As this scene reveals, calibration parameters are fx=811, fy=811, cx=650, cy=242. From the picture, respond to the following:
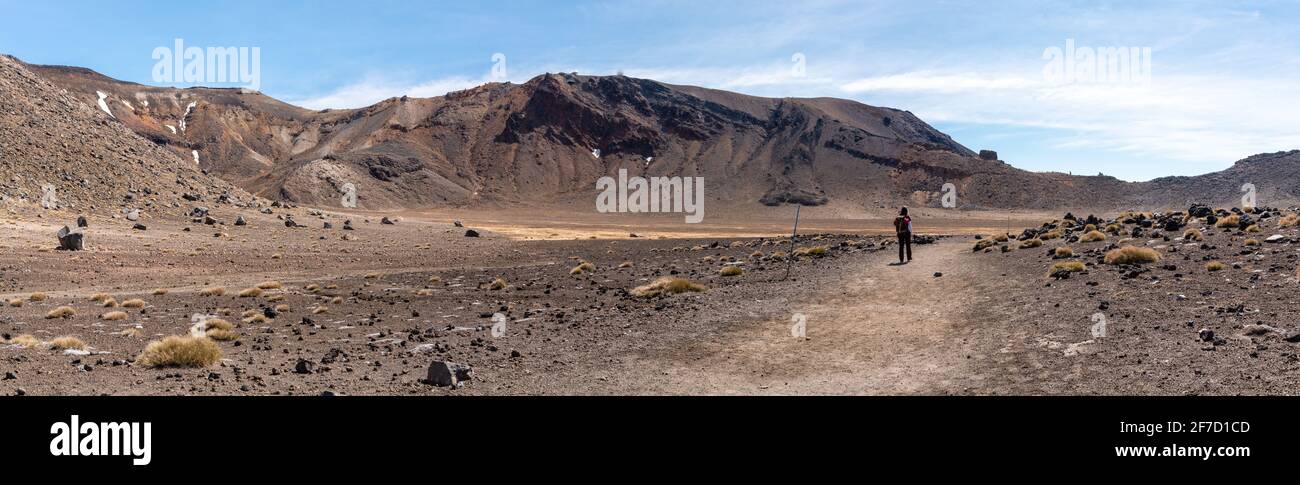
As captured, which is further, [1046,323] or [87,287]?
[87,287]

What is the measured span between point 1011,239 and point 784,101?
161m

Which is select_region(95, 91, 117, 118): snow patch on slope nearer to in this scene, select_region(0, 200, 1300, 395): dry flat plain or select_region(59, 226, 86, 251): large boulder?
select_region(59, 226, 86, 251): large boulder

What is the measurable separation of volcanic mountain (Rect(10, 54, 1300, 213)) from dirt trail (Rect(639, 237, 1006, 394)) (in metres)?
116

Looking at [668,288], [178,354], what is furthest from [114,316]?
[668,288]

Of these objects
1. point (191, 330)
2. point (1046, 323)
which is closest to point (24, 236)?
point (191, 330)

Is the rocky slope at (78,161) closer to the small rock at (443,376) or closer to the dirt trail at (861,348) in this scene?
the small rock at (443,376)

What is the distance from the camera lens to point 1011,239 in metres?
30.2

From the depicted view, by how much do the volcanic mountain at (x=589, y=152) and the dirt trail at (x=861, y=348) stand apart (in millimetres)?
A: 115741

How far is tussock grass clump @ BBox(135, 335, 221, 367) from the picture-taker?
32.2 ft

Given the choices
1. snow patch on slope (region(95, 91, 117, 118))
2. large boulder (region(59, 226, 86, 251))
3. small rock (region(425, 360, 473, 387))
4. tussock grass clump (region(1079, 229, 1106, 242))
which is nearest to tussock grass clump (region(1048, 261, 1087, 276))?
tussock grass clump (region(1079, 229, 1106, 242))

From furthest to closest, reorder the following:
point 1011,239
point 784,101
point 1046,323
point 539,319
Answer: point 784,101
point 1011,239
point 539,319
point 1046,323

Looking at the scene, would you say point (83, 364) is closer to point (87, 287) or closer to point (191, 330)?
point (191, 330)

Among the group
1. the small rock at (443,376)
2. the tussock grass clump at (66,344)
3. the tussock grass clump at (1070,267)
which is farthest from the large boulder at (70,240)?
the tussock grass clump at (1070,267)

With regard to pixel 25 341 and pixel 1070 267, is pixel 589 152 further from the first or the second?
pixel 25 341
